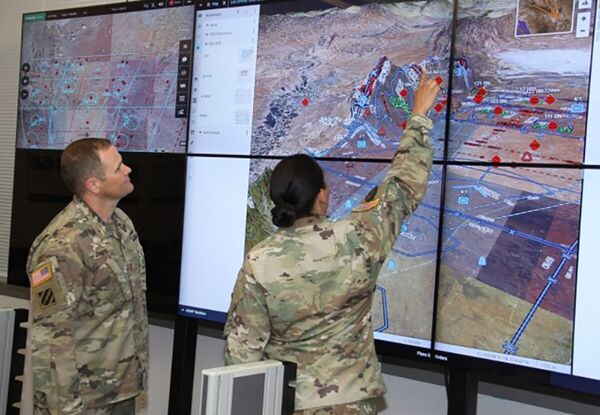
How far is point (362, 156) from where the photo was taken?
2844 millimetres

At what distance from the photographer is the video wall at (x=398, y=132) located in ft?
7.77

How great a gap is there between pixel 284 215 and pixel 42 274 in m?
0.86

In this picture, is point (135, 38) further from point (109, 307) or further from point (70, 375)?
point (70, 375)

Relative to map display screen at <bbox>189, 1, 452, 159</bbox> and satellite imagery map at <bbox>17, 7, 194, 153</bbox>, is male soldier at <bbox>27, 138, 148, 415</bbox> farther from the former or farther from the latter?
satellite imagery map at <bbox>17, 7, 194, 153</bbox>

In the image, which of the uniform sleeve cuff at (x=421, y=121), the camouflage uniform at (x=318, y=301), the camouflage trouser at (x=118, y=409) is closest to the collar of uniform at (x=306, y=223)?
the camouflage uniform at (x=318, y=301)

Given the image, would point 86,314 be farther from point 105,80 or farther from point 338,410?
point 105,80

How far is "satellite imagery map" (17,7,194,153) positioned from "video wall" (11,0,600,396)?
10 mm

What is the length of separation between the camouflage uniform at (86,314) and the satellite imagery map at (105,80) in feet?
3.19

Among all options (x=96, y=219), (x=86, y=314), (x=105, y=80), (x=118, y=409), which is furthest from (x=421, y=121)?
(x=105, y=80)

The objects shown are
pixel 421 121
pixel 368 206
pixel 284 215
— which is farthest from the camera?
pixel 421 121

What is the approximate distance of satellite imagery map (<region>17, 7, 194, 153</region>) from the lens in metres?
3.47

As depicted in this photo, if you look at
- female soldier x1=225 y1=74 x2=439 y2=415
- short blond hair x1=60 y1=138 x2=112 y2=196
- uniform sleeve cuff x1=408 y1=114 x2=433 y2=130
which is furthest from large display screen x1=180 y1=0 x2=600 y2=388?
short blond hair x1=60 y1=138 x2=112 y2=196

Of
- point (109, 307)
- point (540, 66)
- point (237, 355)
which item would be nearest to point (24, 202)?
point (109, 307)

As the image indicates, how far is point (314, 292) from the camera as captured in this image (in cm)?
205
